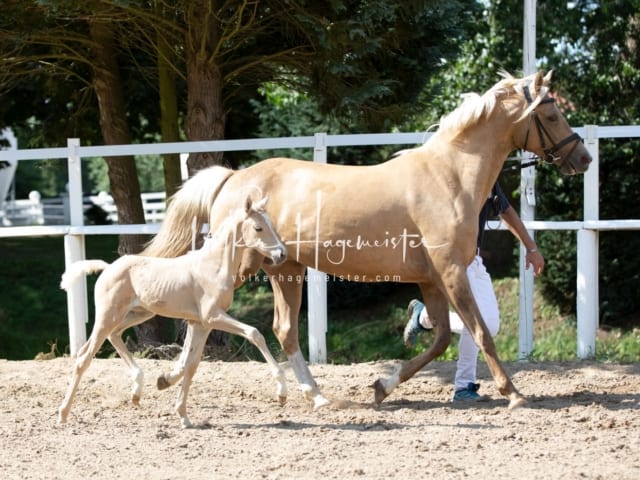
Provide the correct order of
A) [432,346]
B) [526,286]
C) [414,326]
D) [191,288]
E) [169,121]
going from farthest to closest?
[169,121] → [526,286] → [414,326] → [432,346] → [191,288]

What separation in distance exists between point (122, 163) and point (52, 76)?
1.40 m

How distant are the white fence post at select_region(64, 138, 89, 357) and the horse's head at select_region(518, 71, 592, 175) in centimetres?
418

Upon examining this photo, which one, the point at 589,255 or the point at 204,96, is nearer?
the point at 589,255

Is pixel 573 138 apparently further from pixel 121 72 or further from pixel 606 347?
pixel 121 72

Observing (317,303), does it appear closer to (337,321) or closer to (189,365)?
(189,365)

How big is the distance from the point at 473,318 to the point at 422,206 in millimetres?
813

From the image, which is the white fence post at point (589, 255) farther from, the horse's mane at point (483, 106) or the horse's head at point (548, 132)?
the horse's mane at point (483, 106)

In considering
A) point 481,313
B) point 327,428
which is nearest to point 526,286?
point 481,313

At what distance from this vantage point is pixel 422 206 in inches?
235

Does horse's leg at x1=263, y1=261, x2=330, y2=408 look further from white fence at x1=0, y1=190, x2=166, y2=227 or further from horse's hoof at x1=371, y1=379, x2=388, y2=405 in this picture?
white fence at x1=0, y1=190, x2=166, y2=227

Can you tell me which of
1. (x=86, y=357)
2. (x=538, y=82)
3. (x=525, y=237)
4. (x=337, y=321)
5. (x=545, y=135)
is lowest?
(x=337, y=321)

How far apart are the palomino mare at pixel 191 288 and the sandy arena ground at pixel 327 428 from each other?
15.3 inches

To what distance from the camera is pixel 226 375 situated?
7344mm

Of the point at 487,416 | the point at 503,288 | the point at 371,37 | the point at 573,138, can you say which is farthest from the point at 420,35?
the point at 503,288
